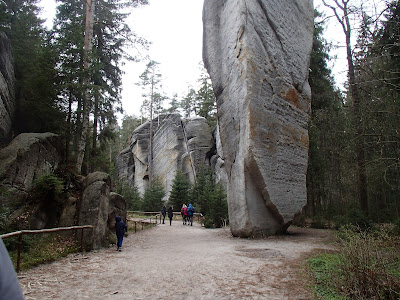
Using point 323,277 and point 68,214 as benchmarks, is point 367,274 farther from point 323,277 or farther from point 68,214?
point 68,214

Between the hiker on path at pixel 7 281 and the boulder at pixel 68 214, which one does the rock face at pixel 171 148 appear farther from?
the hiker on path at pixel 7 281

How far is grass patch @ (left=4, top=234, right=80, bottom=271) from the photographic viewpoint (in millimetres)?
6755

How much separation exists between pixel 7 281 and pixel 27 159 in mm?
10225

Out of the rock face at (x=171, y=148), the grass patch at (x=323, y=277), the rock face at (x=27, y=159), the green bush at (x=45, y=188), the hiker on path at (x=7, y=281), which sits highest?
the rock face at (x=171, y=148)

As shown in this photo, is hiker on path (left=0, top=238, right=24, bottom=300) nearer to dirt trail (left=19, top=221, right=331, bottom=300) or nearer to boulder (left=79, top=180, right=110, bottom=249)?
dirt trail (left=19, top=221, right=331, bottom=300)

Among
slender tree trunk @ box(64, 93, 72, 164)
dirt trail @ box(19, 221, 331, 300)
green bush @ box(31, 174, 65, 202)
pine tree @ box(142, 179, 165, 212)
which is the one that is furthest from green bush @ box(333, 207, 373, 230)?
pine tree @ box(142, 179, 165, 212)

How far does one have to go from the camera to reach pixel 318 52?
1953 centimetres

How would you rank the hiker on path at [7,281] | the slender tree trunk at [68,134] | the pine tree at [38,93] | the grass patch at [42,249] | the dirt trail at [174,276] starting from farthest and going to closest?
the slender tree trunk at [68,134]
the pine tree at [38,93]
the grass patch at [42,249]
the dirt trail at [174,276]
the hiker on path at [7,281]

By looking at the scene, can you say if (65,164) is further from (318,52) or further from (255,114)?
(318,52)

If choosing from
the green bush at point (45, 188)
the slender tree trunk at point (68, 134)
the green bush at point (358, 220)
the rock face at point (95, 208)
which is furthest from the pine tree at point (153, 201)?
the green bush at point (358, 220)

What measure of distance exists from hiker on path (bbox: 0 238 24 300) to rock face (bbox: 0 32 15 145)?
12.7 meters

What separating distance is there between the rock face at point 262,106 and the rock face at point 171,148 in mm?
19864

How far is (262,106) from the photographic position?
39.2 feet

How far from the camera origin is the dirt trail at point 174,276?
4770 millimetres
